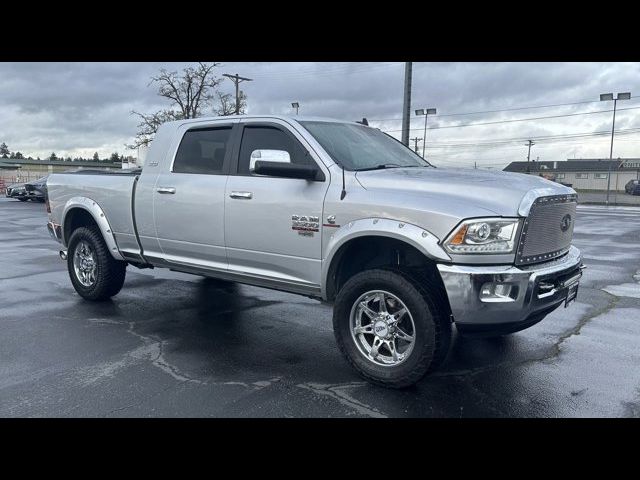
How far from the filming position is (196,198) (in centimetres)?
523

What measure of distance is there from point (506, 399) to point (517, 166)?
→ 98.8 m

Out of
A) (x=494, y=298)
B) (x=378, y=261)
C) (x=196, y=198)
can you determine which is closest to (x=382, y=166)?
(x=378, y=261)

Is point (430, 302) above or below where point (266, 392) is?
above

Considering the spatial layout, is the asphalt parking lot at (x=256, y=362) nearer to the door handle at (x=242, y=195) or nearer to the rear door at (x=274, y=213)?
the rear door at (x=274, y=213)

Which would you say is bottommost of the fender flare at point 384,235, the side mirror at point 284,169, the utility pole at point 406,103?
the fender flare at point 384,235

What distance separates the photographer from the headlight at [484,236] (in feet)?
11.9

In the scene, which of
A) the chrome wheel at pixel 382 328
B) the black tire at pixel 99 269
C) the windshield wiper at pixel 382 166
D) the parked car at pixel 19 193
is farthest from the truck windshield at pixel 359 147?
the parked car at pixel 19 193

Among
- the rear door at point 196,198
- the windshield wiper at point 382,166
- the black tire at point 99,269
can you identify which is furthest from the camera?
the black tire at point 99,269

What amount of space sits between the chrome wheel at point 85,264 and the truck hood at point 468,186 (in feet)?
12.7

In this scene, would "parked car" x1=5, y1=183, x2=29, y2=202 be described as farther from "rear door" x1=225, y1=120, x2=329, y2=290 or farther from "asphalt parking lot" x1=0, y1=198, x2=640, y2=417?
"rear door" x1=225, y1=120, x2=329, y2=290

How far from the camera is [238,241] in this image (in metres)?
4.93

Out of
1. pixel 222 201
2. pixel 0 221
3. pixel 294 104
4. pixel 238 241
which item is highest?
pixel 294 104

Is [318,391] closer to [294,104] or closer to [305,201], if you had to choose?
[305,201]
